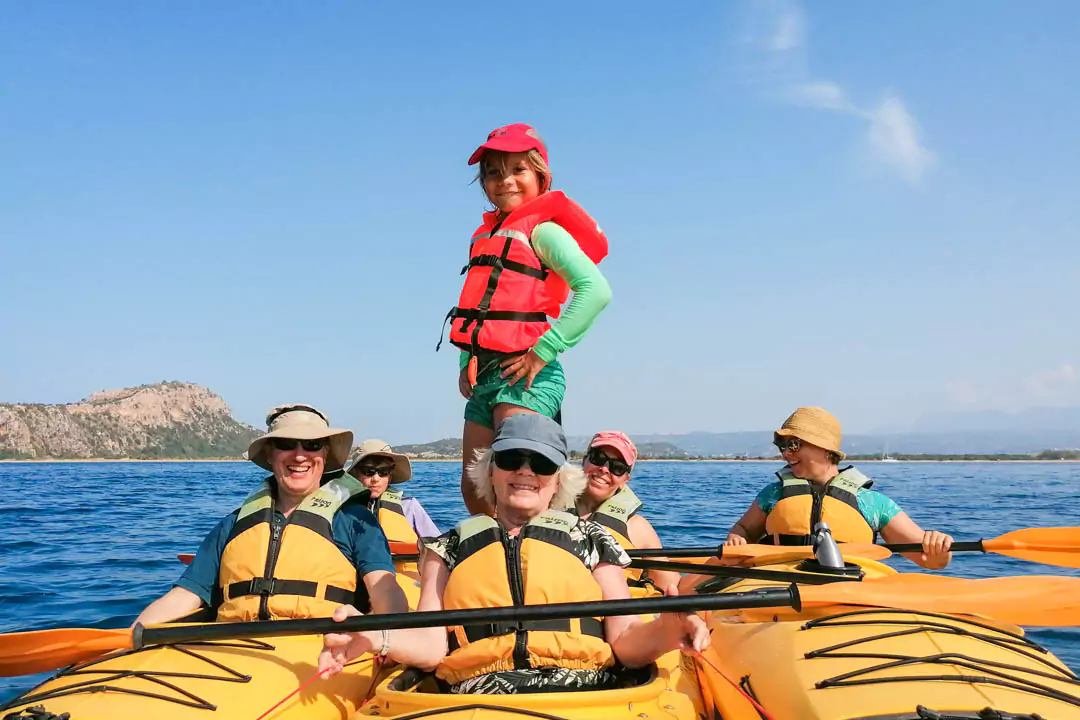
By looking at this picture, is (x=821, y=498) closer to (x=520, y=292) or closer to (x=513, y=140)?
Result: (x=520, y=292)

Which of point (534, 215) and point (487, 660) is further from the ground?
point (534, 215)

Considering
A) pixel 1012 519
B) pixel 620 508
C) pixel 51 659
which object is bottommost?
pixel 1012 519

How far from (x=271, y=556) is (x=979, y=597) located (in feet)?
10.8

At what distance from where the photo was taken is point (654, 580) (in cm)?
592

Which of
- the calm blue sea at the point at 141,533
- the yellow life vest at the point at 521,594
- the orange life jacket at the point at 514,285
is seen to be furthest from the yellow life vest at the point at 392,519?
the yellow life vest at the point at 521,594

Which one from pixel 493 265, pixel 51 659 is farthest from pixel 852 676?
pixel 51 659

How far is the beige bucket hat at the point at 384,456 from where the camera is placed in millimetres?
6531

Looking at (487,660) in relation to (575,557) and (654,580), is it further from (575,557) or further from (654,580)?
(654,580)

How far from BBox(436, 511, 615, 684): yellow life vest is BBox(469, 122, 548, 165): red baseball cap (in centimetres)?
174

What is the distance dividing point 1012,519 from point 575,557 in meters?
19.7

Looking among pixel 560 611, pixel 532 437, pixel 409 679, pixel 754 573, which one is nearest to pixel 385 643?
pixel 409 679

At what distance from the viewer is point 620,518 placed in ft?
18.9

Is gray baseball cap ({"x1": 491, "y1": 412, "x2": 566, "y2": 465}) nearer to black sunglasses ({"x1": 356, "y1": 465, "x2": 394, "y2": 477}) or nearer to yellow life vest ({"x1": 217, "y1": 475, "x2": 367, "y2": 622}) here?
yellow life vest ({"x1": 217, "y1": 475, "x2": 367, "y2": 622})

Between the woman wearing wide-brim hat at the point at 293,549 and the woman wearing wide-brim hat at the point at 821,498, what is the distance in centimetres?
290
